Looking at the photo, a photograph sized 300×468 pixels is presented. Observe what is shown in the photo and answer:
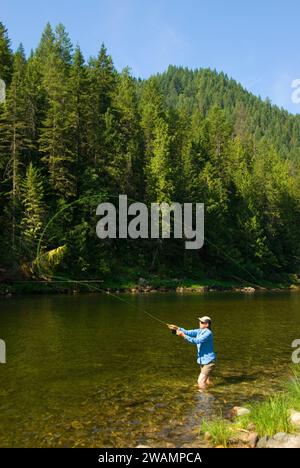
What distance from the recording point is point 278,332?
21750 mm

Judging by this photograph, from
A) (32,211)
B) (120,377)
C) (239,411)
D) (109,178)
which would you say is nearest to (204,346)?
(120,377)

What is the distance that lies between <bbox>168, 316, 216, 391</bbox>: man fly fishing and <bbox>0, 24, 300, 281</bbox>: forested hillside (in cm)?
1738

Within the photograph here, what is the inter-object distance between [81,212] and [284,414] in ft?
137

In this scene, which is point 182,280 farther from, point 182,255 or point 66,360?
point 66,360

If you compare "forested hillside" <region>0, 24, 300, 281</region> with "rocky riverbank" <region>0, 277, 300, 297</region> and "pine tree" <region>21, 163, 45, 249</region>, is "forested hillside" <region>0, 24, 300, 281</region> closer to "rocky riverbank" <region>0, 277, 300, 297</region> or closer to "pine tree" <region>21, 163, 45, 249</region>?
"pine tree" <region>21, 163, 45, 249</region>

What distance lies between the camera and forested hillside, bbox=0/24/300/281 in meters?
44.6

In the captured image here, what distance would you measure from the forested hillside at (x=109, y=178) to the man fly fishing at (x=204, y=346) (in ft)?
57.0

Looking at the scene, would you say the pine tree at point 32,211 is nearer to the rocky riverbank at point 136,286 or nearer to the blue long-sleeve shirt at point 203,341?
the rocky riverbank at point 136,286

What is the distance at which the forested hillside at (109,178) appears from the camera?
4459 cm

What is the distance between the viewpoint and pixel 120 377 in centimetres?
1318

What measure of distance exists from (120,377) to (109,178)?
137ft

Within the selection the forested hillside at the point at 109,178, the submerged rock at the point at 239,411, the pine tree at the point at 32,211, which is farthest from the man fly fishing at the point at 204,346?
the pine tree at the point at 32,211

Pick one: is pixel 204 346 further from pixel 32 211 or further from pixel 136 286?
pixel 136 286

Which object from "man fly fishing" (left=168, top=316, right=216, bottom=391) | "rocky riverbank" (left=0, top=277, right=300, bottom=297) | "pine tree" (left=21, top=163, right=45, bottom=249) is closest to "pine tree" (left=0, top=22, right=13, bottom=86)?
"pine tree" (left=21, top=163, right=45, bottom=249)
